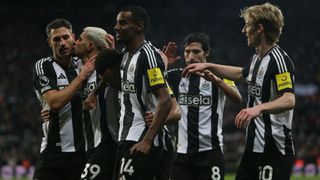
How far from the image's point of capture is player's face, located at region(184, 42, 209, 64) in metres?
8.98

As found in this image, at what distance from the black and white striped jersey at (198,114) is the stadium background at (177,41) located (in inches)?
549

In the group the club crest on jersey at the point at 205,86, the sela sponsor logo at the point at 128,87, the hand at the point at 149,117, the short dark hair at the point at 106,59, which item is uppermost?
the short dark hair at the point at 106,59

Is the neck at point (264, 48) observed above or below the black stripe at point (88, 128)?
above

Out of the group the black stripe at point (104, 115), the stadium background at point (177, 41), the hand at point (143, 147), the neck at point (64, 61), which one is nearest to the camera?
the hand at point (143, 147)

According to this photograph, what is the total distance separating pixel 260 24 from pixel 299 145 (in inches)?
778

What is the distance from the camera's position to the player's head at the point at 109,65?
695 centimetres

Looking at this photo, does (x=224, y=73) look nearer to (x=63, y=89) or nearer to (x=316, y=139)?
(x=63, y=89)

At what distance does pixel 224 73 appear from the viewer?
7.32 meters

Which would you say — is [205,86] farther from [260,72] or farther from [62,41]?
[260,72]

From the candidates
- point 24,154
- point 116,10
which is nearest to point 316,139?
point 24,154

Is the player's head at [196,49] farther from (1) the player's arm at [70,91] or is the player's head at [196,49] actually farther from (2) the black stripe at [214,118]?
(1) the player's arm at [70,91]

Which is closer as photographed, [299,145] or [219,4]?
[299,145]

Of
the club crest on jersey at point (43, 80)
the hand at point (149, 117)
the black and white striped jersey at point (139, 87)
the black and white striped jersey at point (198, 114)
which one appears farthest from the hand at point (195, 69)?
the black and white striped jersey at point (198, 114)

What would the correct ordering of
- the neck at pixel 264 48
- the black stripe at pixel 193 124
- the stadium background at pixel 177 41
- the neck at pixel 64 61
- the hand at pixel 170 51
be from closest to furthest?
the neck at pixel 264 48 → the neck at pixel 64 61 → the hand at pixel 170 51 → the black stripe at pixel 193 124 → the stadium background at pixel 177 41
